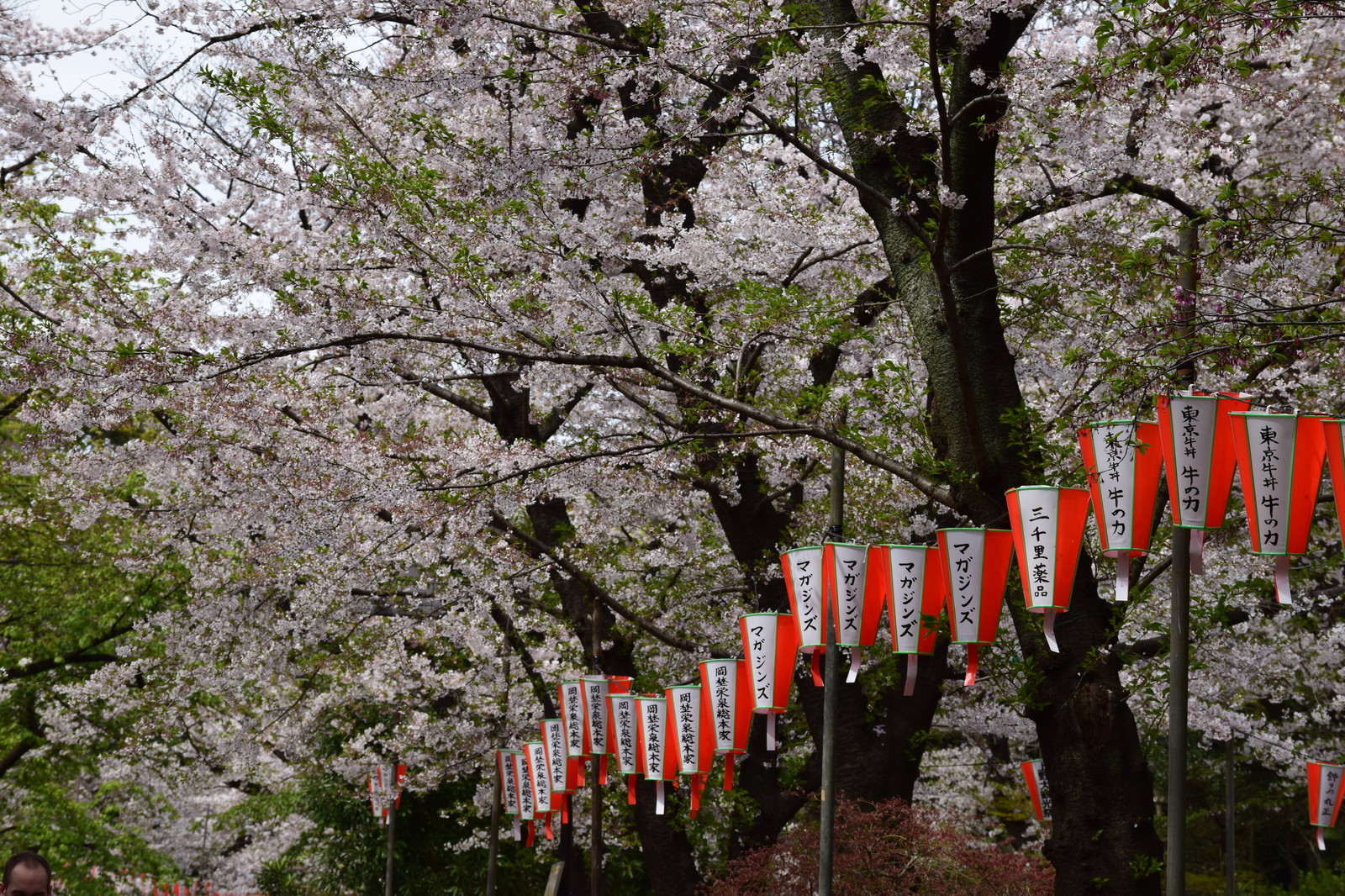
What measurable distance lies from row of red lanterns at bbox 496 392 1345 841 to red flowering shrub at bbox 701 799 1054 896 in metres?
1.29

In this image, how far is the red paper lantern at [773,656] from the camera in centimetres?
766

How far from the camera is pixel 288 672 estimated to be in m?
13.8

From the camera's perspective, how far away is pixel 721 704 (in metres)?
8.55

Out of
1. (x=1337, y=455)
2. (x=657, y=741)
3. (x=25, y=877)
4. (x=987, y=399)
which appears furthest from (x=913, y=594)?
(x=25, y=877)

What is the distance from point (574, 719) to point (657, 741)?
4.17 ft

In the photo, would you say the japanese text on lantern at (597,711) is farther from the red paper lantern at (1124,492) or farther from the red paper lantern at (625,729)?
the red paper lantern at (1124,492)

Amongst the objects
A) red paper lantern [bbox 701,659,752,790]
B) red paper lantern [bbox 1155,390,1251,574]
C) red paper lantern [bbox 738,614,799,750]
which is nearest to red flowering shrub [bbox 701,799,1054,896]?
red paper lantern [bbox 701,659,752,790]

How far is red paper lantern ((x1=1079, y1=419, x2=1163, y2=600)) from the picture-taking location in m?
5.54

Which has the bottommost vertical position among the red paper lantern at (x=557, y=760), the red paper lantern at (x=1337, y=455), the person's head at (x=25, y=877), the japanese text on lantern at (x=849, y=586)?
the person's head at (x=25, y=877)

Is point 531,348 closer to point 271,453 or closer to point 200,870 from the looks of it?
point 271,453

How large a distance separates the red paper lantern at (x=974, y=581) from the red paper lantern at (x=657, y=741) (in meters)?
3.71

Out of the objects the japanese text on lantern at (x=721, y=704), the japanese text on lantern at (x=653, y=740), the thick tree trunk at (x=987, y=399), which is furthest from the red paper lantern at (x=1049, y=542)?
the japanese text on lantern at (x=653, y=740)

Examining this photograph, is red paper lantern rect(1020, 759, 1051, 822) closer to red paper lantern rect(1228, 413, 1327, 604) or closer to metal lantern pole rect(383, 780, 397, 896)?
red paper lantern rect(1228, 413, 1327, 604)

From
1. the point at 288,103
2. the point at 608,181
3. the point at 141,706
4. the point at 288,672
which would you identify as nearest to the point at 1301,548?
the point at 608,181
